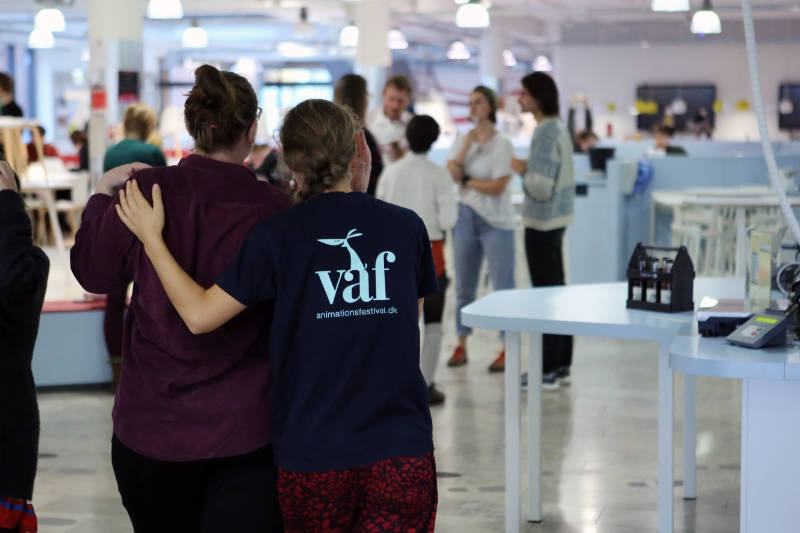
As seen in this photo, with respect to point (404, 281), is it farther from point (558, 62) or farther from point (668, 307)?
point (558, 62)

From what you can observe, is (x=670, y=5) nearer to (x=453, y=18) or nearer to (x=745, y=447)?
(x=745, y=447)

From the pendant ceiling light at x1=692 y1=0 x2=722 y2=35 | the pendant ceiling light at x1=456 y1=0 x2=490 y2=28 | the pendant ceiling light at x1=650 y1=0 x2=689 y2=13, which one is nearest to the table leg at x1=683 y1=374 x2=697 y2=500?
the pendant ceiling light at x1=650 y1=0 x2=689 y2=13

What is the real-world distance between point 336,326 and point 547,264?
12.0 ft

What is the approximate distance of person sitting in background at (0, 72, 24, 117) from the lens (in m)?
9.65

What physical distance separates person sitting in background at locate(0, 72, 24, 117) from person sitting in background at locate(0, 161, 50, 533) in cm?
782

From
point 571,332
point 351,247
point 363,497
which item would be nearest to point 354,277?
point 351,247

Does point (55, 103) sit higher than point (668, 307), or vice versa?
point (55, 103)

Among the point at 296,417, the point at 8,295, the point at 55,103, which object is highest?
the point at 55,103

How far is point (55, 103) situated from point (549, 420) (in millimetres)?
23701

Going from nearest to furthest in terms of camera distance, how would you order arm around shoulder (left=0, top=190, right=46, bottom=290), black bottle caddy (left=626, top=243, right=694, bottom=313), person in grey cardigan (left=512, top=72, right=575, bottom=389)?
arm around shoulder (left=0, top=190, right=46, bottom=290) < black bottle caddy (left=626, top=243, right=694, bottom=313) < person in grey cardigan (left=512, top=72, right=575, bottom=389)

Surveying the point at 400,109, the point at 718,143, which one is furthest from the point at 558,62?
the point at 400,109

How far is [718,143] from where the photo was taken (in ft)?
48.6

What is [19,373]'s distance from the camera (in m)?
2.38

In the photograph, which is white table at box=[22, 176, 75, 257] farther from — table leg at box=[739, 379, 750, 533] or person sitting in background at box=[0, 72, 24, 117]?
table leg at box=[739, 379, 750, 533]
